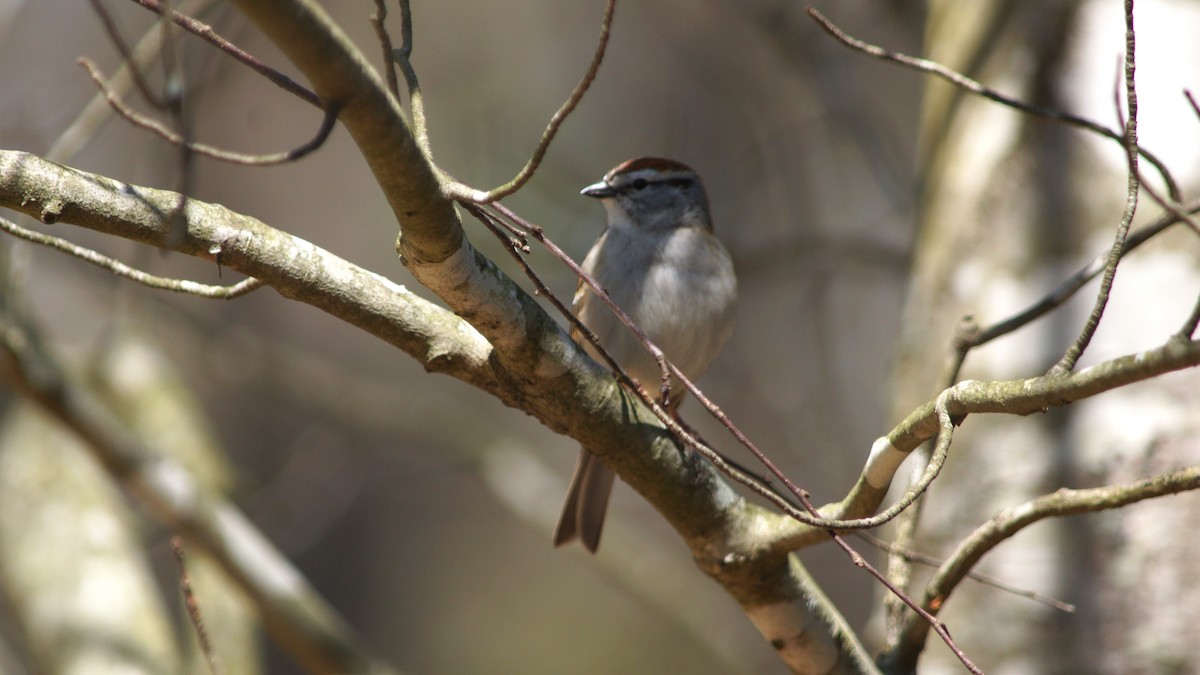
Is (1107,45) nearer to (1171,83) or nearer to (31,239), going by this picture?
(1171,83)

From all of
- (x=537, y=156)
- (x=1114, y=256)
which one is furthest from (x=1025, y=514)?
(x=537, y=156)

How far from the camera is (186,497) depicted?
11.7 feet

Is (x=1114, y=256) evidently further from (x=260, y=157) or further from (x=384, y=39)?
(x=260, y=157)

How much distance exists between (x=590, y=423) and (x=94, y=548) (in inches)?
102

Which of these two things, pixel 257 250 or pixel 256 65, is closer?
pixel 256 65

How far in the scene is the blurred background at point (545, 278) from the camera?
4.76m

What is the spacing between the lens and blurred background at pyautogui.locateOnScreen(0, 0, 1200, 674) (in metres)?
4.76

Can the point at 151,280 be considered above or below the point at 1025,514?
below

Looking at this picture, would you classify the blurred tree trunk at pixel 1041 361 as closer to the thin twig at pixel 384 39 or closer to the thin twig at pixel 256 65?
the thin twig at pixel 384 39

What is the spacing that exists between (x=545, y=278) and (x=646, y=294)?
6.33 feet

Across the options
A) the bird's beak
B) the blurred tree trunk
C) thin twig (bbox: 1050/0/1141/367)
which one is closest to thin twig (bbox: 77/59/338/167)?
thin twig (bbox: 1050/0/1141/367)

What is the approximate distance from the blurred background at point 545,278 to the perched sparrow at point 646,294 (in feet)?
2.44

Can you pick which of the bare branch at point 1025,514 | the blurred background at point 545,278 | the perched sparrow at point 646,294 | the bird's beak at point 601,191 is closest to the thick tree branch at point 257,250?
the bare branch at point 1025,514

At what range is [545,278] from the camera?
5684 mm
